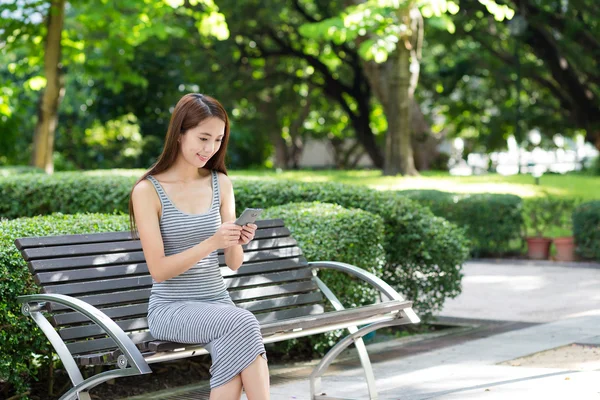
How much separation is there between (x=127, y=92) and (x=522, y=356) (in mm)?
22519

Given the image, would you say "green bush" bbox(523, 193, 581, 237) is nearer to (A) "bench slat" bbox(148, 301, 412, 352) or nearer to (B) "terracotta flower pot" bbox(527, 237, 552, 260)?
(B) "terracotta flower pot" bbox(527, 237, 552, 260)

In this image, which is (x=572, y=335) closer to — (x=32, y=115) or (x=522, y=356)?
(x=522, y=356)

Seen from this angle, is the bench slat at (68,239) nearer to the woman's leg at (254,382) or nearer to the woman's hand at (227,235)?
the woman's hand at (227,235)

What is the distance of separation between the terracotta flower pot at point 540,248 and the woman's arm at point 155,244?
10.8 metres

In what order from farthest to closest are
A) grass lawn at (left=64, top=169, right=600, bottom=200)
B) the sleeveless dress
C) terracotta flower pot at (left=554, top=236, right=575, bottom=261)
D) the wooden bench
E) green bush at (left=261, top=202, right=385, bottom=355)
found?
grass lawn at (left=64, top=169, right=600, bottom=200) < terracotta flower pot at (left=554, top=236, right=575, bottom=261) < green bush at (left=261, top=202, right=385, bottom=355) < the wooden bench < the sleeveless dress

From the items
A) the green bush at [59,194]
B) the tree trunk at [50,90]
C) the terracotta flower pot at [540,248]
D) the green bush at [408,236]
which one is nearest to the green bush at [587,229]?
the terracotta flower pot at [540,248]

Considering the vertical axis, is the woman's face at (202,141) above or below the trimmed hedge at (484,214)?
above

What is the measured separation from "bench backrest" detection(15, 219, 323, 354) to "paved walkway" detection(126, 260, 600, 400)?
653mm

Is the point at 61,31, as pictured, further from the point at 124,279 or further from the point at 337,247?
the point at 124,279

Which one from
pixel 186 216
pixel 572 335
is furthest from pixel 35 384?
pixel 572 335

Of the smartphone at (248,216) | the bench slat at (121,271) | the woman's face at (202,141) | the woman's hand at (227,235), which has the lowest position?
the bench slat at (121,271)

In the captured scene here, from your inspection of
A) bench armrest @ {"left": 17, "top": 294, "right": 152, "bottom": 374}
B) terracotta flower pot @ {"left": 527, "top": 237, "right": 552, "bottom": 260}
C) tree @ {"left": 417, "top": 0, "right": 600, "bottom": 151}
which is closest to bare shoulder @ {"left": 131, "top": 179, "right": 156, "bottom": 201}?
bench armrest @ {"left": 17, "top": 294, "right": 152, "bottom": 374}

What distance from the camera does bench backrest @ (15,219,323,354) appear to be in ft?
14.7

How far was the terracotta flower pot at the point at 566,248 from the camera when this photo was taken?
13805mm
